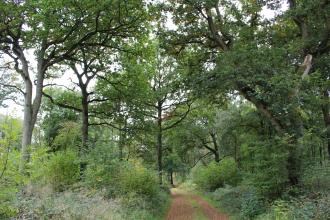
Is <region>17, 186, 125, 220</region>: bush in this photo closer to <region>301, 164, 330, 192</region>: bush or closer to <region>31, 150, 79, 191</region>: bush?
<region>31, 150, 79, 191</region>: bush

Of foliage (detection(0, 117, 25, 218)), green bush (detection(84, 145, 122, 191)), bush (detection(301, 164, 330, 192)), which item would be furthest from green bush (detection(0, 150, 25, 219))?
bush (detection(301, 164, 330, 192))

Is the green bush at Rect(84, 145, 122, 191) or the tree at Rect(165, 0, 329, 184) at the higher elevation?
the tree at Rect(165, 0, 329, 184)

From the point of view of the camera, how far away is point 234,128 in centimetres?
2906

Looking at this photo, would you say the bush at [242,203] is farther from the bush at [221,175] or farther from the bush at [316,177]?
the bush at [221,175]

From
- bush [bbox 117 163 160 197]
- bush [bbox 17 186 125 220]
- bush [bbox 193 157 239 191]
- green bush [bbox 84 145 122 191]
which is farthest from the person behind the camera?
bush [bbox 193 157 239 191]

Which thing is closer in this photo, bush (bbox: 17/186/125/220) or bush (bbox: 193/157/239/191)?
bush (bbox: 17/186/125/220)

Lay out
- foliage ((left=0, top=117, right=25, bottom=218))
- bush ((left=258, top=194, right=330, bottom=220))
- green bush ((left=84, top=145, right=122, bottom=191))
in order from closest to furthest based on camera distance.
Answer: foliage ((left=0, top=117, right=25, bottom=218)) → bush ((left=258, top=194, right=330, bottom=220)) → green bush ((left=84, top=145, right=122, bottom=191))

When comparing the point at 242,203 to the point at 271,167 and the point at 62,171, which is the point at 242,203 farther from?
the point at 62,171

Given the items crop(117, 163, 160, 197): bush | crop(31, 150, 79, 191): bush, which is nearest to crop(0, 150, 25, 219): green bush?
crop(31, 150, 79, 191): bush

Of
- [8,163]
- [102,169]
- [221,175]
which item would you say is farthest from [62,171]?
[221,175]

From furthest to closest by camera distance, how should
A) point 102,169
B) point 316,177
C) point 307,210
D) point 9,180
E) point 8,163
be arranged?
point 102,169 < point 316,177 < point 307,210 < point 9,180 < point 8,163

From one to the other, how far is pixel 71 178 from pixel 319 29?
1349 centimetres

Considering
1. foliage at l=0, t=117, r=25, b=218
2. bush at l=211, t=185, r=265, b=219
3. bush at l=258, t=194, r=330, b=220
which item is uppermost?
foliage at l=0, t=117, r=25, b=218

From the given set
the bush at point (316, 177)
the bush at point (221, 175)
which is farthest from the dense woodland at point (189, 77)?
the bush at point (221, 175)
